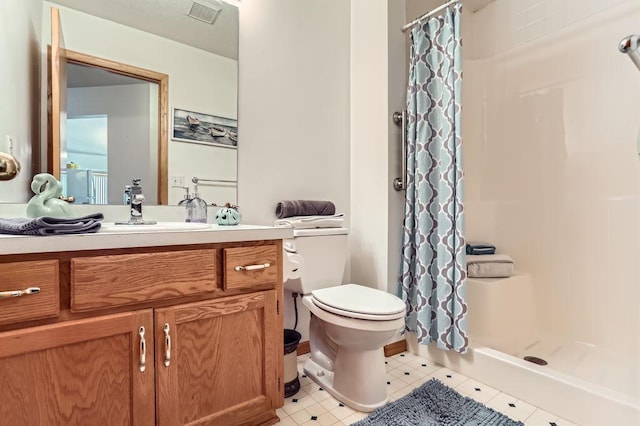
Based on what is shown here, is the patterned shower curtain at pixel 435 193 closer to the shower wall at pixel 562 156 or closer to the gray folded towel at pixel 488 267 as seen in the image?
the gray folded towel at pixel 488 267

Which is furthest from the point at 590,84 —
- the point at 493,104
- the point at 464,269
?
the point at 464,269

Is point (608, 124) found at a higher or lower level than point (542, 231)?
higher

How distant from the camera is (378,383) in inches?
56.4

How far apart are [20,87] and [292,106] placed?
46.5 inches

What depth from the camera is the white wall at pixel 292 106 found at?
1.75 m

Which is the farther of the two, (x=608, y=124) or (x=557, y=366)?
(x=608, y=124)

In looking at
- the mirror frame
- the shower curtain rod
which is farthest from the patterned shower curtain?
the mirror frame

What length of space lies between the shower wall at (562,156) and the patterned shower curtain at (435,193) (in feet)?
2.28

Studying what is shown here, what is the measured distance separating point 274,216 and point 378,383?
96 cm

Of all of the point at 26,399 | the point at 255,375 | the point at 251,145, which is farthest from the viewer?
the point at 251,145

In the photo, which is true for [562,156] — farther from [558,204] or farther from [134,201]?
[134,201]

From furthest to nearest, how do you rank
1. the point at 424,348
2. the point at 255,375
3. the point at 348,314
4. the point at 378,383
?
the point at 424,348 → the point at 378,383 → the point at 348,314 → the point at 255,375

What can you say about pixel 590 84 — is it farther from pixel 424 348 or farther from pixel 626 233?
pixel 424 348

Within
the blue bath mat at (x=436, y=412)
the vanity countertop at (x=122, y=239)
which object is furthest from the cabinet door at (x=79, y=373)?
the blue bath mat at (x=436, y=412)
